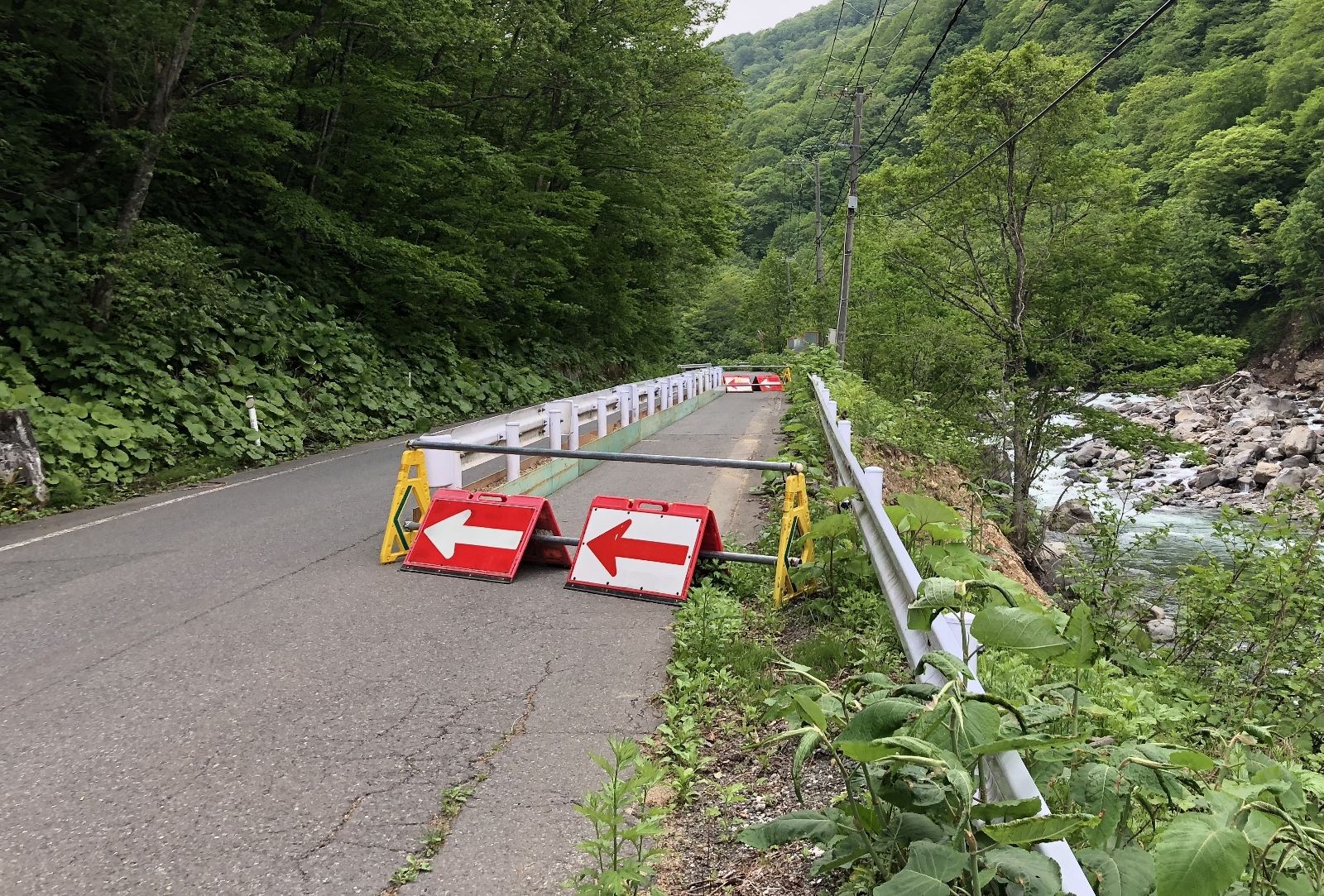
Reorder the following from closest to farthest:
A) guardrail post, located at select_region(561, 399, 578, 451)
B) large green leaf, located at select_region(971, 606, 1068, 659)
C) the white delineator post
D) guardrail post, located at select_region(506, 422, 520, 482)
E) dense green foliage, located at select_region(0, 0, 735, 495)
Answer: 1. large green leaf, located at select_region(971, 606, 1068, 659)
2. guardrail post, located at select_region(506, 422, 520, 482)
3. dense green foliage, located at select_region(0, 0, 735, 495)
4. guardrail post, located at select_region(561, 399, 578, 451)
5. the white delineator post

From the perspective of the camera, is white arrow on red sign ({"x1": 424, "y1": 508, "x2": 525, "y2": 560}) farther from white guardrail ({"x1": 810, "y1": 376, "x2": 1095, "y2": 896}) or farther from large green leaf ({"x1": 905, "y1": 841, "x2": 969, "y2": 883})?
large green leaf ({"x1": 905, "y1": 841, "x2": 969, "y2": 883})

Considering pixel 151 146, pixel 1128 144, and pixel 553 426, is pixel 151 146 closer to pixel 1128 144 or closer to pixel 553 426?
pixel 553 426

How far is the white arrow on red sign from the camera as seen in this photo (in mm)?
6352

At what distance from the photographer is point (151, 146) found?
11.2 m

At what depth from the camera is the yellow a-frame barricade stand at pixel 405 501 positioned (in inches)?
258

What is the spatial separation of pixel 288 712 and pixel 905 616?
3.06 meters

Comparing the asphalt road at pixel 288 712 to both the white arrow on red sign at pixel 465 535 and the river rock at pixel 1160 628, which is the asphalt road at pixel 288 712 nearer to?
the white arrow on red sign at pixel 465 535

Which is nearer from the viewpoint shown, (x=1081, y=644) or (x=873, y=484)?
(x=1081, y=644)

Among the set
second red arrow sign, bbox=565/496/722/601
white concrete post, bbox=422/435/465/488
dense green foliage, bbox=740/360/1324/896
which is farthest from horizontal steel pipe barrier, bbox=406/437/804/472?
dense green foliage, bbox=740/360/1324/896

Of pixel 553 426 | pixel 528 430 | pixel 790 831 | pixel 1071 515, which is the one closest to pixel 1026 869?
pixel 790 831

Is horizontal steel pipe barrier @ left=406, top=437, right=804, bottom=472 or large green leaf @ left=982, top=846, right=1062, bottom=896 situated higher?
horizontal steel pipe barrier @ left=406, top=437, right=804, bottom=472

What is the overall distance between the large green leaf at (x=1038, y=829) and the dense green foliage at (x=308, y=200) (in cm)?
1093

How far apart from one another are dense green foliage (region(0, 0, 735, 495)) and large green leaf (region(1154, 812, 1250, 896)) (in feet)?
36.8

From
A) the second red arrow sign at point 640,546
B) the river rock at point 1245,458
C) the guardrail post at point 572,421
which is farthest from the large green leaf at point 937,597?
the river rock at point 1245,458
